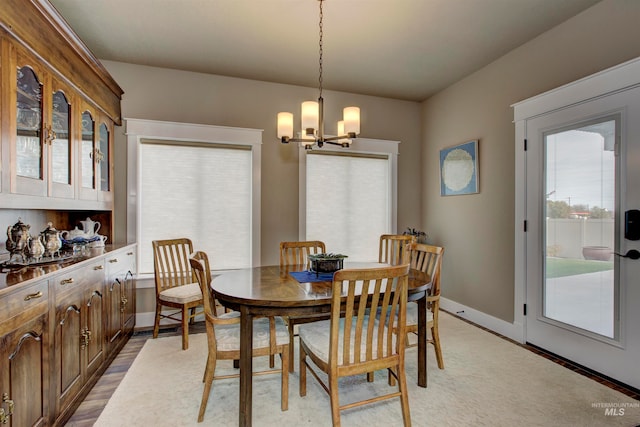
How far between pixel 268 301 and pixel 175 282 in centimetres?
196

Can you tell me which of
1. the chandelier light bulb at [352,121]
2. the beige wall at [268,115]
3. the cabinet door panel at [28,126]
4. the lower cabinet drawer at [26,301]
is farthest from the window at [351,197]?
the lower cabinet drawer at [26,301]

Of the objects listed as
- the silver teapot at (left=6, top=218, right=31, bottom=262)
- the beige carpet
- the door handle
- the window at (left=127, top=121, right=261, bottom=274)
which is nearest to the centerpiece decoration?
the beige carpet

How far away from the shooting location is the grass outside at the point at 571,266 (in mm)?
2480

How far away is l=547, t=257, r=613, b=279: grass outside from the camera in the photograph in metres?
2.48

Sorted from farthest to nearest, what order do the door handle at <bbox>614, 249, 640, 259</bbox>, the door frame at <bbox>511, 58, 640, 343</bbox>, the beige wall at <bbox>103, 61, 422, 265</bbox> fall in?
the beige wall at <bbox>103, 61, 422, 265</bbox> → the door frame at <bbox>511, 58, 640, 343</bbox> → the door handle at <bbox>614, 249, 640, 259</bbox>

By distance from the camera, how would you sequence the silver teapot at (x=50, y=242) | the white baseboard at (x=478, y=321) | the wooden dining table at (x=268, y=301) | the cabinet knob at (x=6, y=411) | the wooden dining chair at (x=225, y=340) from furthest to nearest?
the white baseboard at (x=478, y=321)
the silver teapot at (x=50, y=242)
the wooden dining chair at (x=225, y=340)
the wooden dining table at (x=268, y=301)
the cabinet knob at (x=6, y=411)

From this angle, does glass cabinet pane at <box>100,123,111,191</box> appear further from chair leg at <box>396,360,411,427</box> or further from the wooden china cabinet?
chair leg at <box>396,360,411,427</box>

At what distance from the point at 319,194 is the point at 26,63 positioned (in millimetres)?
2911

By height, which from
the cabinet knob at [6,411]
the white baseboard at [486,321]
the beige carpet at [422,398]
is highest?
the cabinet knob at [6,411]

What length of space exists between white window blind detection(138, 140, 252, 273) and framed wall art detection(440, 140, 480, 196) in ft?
8.18

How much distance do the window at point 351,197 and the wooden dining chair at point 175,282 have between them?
139cm

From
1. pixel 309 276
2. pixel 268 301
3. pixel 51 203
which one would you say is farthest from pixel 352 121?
pixel 51 203

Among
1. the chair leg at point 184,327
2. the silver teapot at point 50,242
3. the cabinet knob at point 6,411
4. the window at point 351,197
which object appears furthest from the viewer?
the window at point 351,197

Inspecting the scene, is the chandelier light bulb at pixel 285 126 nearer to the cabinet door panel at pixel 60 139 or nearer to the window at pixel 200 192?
the window at pixel 200 192
